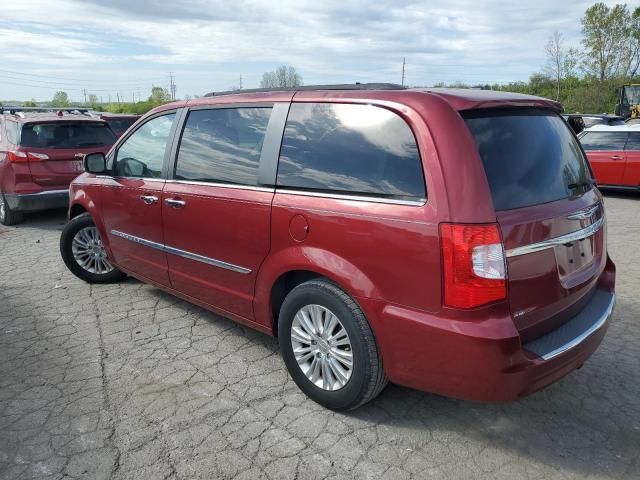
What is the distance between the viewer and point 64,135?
26.9 feet

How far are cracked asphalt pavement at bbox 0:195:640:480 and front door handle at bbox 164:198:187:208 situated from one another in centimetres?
103

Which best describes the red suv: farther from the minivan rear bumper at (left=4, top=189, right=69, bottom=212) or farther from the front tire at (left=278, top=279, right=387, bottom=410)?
the minivan rear bumper at (left=4, top=189, right=69, bottom=212)

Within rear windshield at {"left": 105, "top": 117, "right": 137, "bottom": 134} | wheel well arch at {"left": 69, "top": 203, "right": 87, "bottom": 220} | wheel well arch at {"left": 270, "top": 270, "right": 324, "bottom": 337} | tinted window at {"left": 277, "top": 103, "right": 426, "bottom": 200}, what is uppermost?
rear windshield at {"left": 105, "top": 117, "right": 137, "bottom": 134}

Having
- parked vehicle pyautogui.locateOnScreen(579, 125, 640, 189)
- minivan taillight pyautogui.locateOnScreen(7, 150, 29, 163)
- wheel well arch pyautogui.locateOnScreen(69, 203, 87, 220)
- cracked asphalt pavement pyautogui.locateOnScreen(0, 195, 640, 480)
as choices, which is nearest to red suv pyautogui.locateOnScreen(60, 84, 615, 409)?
cracked asphalt pavement pyautogui.locateOnScreen(0, 195, 640, 480)

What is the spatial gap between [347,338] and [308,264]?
451mm

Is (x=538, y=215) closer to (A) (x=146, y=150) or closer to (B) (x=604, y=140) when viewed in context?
(A) (x=146, y=150)

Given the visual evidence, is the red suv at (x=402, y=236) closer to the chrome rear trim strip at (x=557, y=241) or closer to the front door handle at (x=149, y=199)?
the chrome rear trim strip at (x=557, y=241)

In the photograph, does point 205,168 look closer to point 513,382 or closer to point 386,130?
point 386,130

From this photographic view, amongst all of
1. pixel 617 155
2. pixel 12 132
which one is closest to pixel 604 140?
pixel 617 155

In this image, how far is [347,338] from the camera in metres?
2.85

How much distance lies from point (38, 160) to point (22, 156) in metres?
0.21

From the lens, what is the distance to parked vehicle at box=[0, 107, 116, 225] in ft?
25.6

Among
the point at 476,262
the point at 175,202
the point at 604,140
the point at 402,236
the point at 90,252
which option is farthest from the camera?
the point at 604,140

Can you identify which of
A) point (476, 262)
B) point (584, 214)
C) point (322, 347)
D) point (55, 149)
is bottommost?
point (322, 347)
